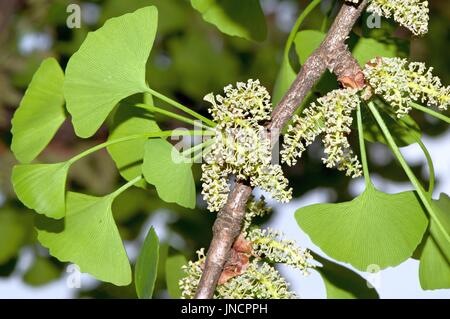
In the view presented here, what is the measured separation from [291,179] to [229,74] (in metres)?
0.26

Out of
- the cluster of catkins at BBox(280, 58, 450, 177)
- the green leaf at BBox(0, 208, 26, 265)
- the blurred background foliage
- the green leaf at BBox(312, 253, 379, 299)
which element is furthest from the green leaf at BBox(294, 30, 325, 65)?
the green leaf at BBox(0, 208, 26, 265)

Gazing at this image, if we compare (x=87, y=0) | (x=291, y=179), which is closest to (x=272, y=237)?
(x=291, y=179)

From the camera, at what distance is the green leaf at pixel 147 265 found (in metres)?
0.63

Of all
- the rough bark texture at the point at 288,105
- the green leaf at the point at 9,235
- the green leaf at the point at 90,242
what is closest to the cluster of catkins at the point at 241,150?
the rough bark texture at the point at 288,105

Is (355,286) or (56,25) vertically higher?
(56,25)

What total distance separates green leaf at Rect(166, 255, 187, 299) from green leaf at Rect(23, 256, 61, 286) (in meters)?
0.70

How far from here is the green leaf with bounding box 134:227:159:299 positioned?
2.05 ft

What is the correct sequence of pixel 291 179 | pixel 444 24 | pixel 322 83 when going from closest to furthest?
pixel 322 83 < pixel 291 179 < pixel 444 24

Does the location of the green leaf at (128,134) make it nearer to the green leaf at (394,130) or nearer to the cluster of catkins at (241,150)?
the cluster of catkins at (241,150)

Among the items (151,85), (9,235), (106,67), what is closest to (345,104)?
(106,67)

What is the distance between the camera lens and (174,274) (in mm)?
820

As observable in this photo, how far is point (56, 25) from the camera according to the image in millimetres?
1426

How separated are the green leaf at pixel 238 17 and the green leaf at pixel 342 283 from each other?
0.87 feet
